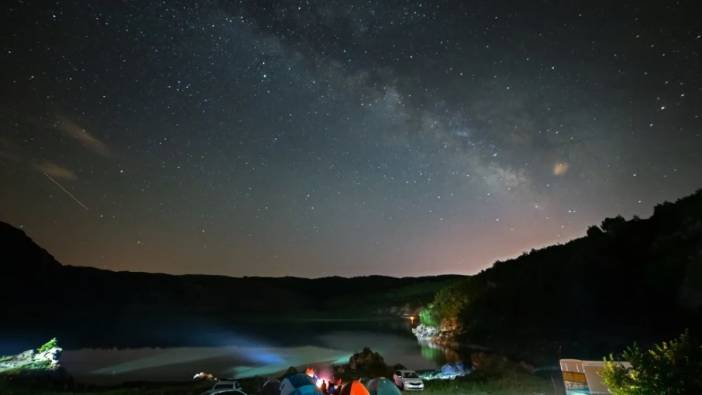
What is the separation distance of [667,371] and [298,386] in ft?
48.8

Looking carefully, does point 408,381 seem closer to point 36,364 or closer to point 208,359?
point 36,364

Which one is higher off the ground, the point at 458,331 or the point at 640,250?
the point at 640,250

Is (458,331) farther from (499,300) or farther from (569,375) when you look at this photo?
(569,375)

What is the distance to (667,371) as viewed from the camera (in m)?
17.1

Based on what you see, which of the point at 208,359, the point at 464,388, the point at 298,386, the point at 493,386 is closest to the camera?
the point at 298,386

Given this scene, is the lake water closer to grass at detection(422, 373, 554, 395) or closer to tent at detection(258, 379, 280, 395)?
tent at detection(258, 379, 280, 395)

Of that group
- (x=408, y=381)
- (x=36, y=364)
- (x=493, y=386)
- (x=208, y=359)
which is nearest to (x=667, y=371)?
(x=493, y=386)

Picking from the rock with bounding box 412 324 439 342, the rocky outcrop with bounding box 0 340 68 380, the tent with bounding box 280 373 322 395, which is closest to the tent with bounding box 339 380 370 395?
the tent with bounding box 280 373 322 395

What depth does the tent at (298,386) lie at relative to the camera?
68.7 ft

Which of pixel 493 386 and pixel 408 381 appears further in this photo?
pixel 408 381

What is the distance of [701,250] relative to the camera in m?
54.2

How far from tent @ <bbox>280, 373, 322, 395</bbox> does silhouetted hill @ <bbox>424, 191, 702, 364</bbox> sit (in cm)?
4380

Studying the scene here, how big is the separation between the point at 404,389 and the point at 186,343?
91318 millimetres

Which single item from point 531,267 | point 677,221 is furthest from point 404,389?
point 531,267
